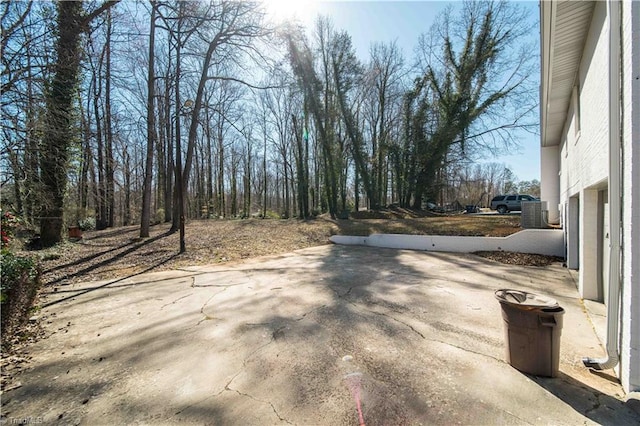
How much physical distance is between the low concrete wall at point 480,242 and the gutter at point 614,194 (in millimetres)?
7152

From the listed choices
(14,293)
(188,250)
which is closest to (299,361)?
(14,293)

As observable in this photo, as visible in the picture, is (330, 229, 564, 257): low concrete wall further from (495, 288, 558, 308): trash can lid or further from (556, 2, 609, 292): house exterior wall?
(495, 288, 558, 308): trash can lid

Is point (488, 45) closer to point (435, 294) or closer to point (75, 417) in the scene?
point (435, 294)

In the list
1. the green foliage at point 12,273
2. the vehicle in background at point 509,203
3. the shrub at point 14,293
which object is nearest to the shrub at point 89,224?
the green foliage at point 12,273

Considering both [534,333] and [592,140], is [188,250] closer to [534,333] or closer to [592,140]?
[534,333]

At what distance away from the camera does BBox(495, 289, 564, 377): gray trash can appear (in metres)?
2.43

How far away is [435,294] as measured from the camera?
16.2ft

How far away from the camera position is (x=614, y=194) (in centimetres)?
254

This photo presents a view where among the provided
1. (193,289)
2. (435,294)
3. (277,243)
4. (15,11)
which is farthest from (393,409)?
(277,243)

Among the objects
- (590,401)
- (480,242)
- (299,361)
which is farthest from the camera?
(480,242)

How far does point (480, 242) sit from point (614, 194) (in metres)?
7.52

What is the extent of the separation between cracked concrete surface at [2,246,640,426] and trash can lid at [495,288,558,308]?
67cm

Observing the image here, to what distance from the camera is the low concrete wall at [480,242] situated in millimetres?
8305

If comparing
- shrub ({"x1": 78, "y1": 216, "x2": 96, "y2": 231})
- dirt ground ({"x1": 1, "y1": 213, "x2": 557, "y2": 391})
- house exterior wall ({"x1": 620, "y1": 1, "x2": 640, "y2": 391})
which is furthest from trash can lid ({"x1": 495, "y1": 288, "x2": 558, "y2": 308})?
shrub ({"x1": 78, "y1": 216, "x2": 96, "y2": 231})
